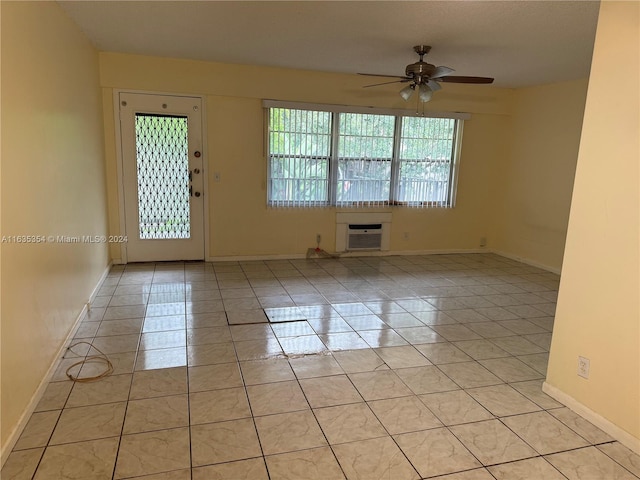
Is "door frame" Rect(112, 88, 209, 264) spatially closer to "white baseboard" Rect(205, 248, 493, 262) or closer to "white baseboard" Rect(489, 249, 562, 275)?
"white baseboard" Rect(205, 248, 493, 262)

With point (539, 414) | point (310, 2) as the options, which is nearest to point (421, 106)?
point (310, 2)

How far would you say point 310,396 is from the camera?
7.93 ft

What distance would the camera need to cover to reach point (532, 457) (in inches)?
77.4

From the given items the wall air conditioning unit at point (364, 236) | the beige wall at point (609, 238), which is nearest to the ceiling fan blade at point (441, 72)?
the beige wall at point (609, 238)

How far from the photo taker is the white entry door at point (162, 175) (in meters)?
4.95

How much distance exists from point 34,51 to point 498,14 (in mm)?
3035

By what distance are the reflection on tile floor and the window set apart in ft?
6.00

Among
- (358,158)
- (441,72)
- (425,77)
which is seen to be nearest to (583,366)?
(441,72)

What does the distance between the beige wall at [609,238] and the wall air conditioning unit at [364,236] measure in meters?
3.66

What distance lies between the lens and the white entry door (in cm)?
495

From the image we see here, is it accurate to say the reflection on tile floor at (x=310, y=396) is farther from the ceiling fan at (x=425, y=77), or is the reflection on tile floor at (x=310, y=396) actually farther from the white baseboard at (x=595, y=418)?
the ceiling fan at (x=425, y=77)

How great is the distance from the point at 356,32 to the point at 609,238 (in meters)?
2.54

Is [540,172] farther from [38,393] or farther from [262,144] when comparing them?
[38,393]

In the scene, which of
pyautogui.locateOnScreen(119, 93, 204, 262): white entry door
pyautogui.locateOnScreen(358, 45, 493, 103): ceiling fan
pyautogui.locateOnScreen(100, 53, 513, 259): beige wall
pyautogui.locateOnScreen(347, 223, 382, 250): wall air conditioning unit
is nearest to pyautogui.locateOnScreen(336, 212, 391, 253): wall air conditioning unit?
pyautogui.locateOnScreen(347, 223, 382, 250): wall air conditioning unit
